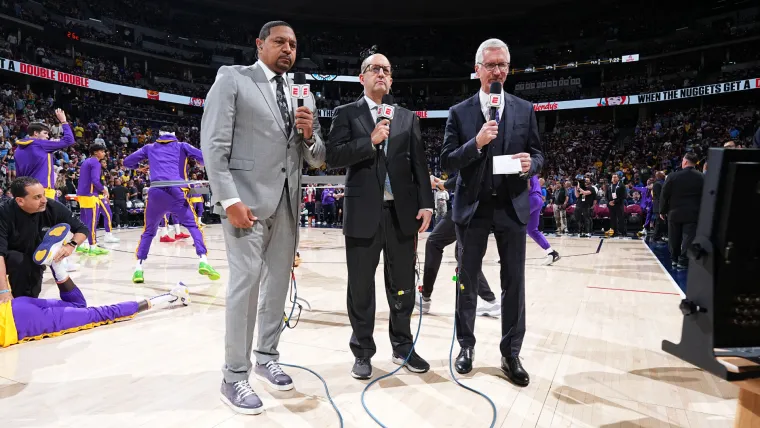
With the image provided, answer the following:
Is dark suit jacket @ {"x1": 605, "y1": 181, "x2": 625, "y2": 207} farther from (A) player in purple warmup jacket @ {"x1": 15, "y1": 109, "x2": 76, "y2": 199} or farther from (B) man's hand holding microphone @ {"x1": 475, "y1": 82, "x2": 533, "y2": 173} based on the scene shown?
(A) player in purple warmup jacket @ {"x1": 15, "y1": 109, "x2": 76, "y2": 199}

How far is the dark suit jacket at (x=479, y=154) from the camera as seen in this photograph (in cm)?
248

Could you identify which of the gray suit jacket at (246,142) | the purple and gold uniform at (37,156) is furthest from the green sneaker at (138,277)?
the gray suit jacket at (246,142)

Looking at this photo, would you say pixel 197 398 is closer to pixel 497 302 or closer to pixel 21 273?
pixel 21 273

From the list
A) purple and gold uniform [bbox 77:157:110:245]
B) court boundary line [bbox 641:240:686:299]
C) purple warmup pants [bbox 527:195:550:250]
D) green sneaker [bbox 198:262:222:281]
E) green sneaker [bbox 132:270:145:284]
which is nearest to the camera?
purple warmup pants [bbox 527:195:550:250]

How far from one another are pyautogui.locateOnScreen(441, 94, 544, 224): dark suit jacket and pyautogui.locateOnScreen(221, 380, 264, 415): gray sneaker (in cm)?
136

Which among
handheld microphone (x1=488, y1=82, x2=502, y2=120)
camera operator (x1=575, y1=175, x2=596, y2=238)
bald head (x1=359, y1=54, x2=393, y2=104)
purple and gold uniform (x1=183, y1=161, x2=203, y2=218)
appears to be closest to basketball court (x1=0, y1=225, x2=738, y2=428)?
handheld microphone (x1=488, y1=82, x2=502, y2=120)

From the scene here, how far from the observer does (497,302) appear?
398cm

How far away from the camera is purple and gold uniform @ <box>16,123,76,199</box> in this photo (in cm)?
547

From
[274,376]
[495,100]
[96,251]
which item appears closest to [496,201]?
[495,100]

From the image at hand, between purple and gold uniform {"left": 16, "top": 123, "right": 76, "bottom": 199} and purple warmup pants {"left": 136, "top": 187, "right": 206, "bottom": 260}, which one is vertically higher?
purple and gold uniform {"left": 16, "top": 123, "right": 76, "bottom": 199}

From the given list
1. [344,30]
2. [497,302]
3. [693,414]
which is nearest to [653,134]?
[344,30]

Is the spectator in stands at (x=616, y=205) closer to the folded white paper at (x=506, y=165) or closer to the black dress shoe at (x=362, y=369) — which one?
the folded white paper at (x=506, y=165)

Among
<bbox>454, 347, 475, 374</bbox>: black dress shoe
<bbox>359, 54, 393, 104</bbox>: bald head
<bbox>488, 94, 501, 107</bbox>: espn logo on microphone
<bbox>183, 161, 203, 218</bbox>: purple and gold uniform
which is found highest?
<bbox>359, 54, 393, 104</bbox>: bald head

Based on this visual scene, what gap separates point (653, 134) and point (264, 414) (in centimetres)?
2501
